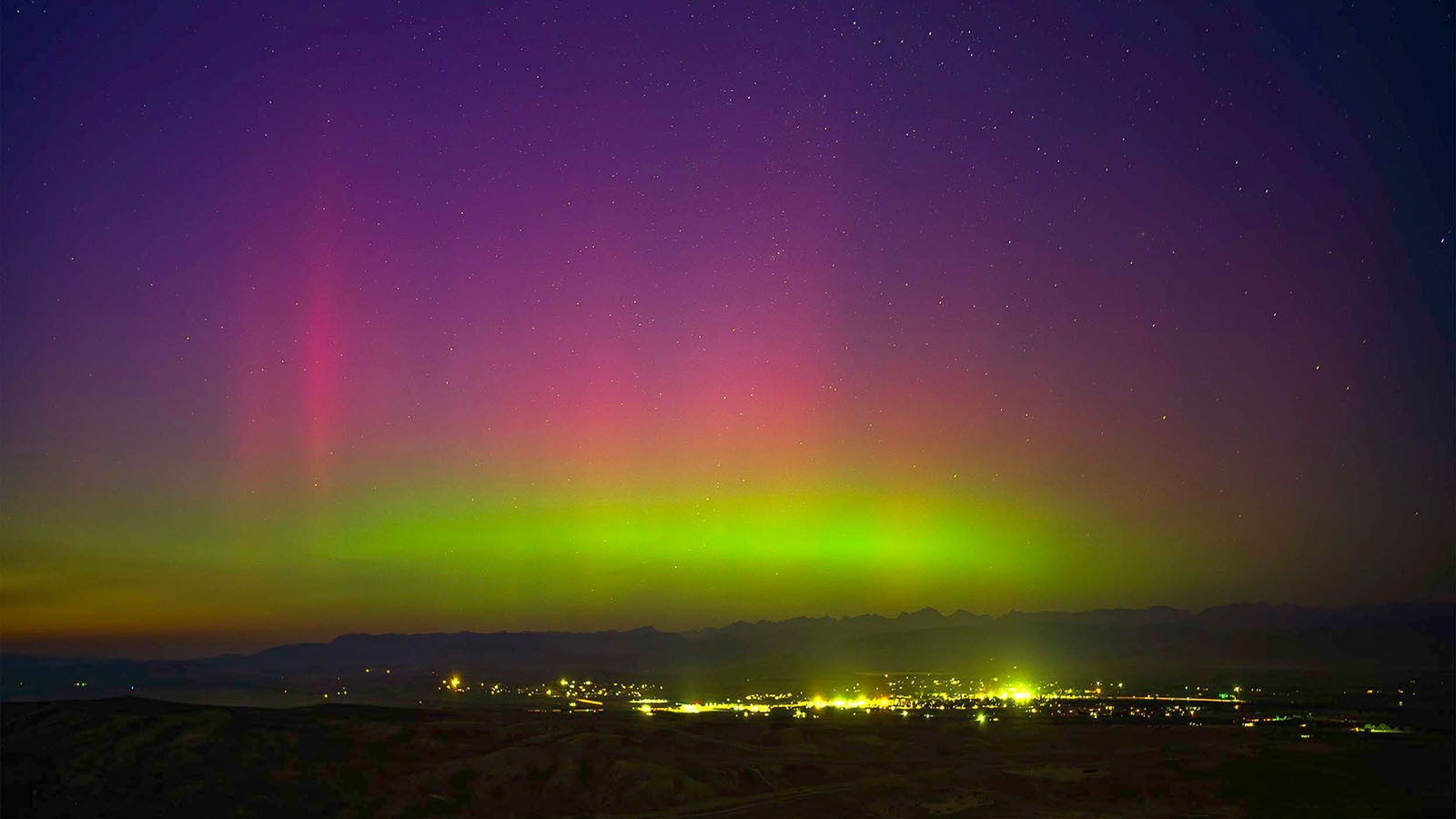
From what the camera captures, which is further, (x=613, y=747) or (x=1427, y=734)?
(x=1427, y=734)

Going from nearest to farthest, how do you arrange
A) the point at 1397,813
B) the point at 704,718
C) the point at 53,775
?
the point at 53,775 < the point at 1397,813 < the point at 704,718

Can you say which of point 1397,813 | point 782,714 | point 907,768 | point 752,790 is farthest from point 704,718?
point 1397,813

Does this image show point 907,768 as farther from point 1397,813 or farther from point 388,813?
point 388,813

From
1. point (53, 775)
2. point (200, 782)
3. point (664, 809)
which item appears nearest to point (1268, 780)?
point (664, 809)

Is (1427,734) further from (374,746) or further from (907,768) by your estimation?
(374,746)

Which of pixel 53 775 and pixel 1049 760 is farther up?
pixel 53 775

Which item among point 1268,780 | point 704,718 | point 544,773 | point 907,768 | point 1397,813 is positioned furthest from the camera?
point 704,718
